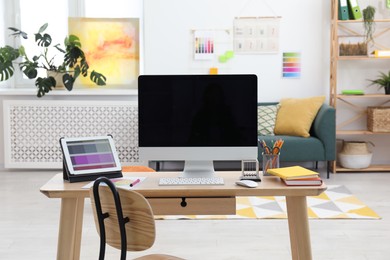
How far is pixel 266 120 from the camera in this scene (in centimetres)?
614

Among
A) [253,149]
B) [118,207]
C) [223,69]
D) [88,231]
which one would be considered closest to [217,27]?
[223,69]

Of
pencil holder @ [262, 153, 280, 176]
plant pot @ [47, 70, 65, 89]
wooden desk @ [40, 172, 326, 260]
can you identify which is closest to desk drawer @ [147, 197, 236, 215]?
wooden desk @ [40, 172, 326, 260]

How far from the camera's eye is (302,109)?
6082mm

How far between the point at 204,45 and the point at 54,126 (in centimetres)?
183

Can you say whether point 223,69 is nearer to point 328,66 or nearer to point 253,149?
point 328,66

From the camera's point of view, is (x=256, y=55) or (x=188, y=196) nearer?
(x=188, y=196)

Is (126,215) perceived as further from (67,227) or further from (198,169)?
(198,169)

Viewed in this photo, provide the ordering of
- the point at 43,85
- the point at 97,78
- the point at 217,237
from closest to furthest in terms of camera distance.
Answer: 1. the point at 217,237
2. the point at 43,85
3. the point at 97,78

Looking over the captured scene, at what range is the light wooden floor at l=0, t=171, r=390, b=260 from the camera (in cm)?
363

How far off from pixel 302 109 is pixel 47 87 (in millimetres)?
2643

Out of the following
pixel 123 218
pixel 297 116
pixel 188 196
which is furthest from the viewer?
pixel 297 116

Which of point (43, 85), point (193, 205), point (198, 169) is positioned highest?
point (43, 85)

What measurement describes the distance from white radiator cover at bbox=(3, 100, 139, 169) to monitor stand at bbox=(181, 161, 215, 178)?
3499 millimetres

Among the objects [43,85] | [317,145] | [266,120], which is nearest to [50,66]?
[43,85]
